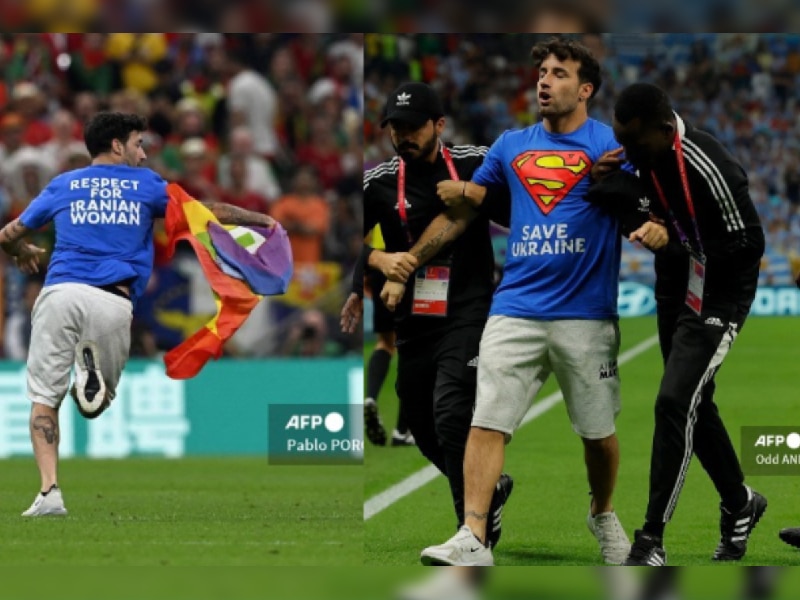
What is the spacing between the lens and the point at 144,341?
1346cm

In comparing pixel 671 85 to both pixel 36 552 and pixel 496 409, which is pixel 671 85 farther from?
pixel 36 552

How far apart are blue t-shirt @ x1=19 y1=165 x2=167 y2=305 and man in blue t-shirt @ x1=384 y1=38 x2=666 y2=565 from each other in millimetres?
2530

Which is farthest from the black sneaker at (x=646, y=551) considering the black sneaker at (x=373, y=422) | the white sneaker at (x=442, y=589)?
the black sneaker at (x=373, y=422)

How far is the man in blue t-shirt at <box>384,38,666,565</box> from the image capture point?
632 centimetres

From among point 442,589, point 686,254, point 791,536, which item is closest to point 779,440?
point 791,536

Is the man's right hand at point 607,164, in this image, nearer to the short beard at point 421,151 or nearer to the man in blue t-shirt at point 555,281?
the man in blue t-shirt at point 555,281

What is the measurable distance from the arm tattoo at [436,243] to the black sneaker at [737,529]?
56.8 inches

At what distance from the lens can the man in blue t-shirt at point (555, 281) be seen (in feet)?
20.7

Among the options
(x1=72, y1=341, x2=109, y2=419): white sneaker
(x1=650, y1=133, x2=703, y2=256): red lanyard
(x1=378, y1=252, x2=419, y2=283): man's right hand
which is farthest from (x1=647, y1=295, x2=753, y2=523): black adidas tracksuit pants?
(x1=72, y1=341, x2=109, y2=419): white sneaker

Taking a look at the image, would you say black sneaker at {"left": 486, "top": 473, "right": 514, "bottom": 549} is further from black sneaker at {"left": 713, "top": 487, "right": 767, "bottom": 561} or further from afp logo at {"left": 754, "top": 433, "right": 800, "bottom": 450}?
afp logo at {"left": 754, "top": 433, "right": 800, "bottom": 450}

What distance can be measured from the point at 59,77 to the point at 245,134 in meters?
1.53

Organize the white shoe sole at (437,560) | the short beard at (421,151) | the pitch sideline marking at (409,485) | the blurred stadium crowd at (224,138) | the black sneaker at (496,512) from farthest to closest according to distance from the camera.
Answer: the blurred stadium crowd at (224,138) < the pitch sideline marking at (409,485) < the short beard at (421,151) < the black sneaker at (496,512) < the white shoe sole at (437,560)

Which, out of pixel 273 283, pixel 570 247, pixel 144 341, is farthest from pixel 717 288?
pixel 144 341

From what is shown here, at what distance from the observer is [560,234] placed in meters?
6.35
